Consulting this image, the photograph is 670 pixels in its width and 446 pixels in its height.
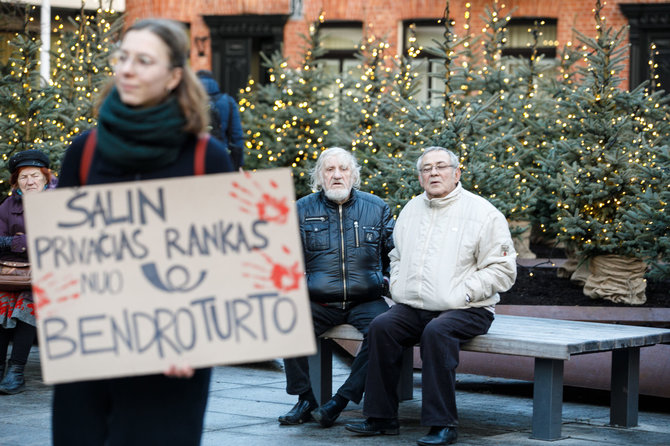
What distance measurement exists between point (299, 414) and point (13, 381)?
2.28m

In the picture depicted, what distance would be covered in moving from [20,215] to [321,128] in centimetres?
793

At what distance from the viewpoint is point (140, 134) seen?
3.42 metres

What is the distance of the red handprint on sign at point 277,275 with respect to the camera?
11.4ft

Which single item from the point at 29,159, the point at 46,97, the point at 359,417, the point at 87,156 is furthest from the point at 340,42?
the point at 87,156

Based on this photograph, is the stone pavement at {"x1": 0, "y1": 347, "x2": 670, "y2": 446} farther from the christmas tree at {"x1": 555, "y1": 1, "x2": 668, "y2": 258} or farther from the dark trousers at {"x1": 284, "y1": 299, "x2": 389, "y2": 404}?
the christmas tree at {"x1": 555, "y1": 1, "x2": 668, "y2": 258}

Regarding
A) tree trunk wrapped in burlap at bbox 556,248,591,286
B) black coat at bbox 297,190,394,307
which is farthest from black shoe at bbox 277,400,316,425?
tree trunk wrapped in burlap at bbox 556,248,591,286

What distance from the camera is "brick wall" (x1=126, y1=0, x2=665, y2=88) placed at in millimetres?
22547

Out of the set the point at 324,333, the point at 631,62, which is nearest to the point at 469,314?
the point at 324,333

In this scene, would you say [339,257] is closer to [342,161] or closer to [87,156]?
[342,161]

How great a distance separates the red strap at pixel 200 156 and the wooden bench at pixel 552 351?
3949mm

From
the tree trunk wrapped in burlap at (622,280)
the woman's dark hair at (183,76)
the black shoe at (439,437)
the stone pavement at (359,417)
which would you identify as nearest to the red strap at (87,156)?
the woman's dark hair at (183,76)

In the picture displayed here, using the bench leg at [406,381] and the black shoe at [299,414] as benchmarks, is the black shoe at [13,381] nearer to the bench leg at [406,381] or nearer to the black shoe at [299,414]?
the black shoe at [299,414]

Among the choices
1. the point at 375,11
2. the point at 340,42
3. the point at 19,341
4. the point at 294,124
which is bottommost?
the point at 19,341

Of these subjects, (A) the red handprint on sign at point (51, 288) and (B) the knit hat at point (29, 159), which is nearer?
(A) the red handprint on sign at point (51, 288)
